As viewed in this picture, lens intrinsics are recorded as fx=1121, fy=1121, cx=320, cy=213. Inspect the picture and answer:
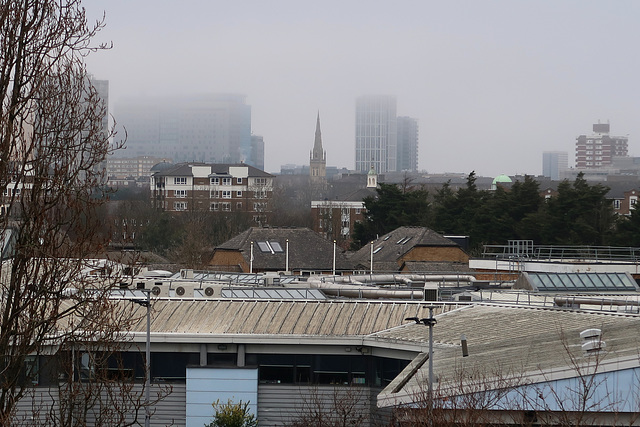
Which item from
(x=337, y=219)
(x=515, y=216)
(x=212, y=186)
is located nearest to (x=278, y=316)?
(x=515, y=216)

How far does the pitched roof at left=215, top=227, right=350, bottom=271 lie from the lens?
66188 mm

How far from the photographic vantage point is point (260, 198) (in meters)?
126

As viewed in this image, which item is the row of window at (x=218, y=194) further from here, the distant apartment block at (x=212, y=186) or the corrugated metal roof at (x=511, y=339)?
the corrugated metal roof at (x=511, y=339)

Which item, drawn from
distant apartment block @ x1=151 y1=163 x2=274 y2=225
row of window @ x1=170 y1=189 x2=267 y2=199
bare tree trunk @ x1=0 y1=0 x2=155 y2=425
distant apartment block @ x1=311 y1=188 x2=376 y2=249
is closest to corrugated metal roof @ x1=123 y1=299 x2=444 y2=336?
bare tree trunk @ x1=0 y1=0 x2=155 y2=425

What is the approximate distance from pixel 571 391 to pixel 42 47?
400 inches

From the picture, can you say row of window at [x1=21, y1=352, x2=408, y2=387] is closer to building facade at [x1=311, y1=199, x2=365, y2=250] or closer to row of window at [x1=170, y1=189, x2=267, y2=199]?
building facade at [x1=311, y1=199, x2=365, y2=250]

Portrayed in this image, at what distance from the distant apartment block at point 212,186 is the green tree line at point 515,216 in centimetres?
A: 3668

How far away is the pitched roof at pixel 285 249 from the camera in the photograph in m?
66.2

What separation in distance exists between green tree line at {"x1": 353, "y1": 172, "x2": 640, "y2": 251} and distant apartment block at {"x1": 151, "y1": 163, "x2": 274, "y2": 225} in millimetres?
36678

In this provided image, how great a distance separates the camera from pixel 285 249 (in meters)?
67.9

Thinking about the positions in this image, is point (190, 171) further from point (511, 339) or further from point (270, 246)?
point (511, 339)

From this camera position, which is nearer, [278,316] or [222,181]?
[278,316]

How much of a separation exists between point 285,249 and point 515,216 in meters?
17.8

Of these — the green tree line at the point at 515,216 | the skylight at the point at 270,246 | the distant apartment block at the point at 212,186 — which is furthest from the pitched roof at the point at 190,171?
the skylight at the point at 270,246
